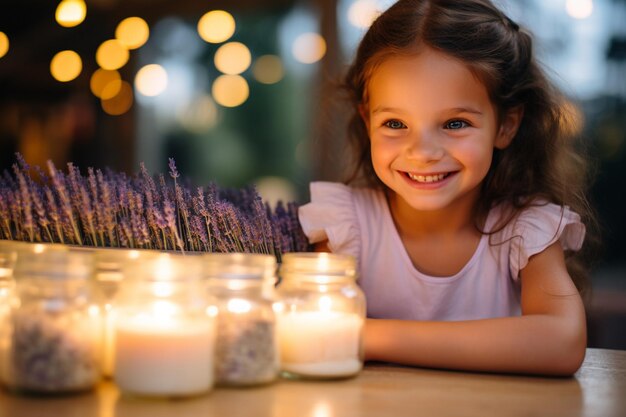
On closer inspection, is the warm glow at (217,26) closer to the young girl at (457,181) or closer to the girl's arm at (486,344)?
the young girl at (457,181)

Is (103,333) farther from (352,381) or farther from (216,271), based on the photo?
(352,381)

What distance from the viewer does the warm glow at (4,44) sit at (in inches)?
201

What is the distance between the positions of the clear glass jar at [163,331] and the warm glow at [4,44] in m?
4.60

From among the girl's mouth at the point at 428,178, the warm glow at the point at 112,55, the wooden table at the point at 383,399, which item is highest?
the warm glow at the point at 112,55

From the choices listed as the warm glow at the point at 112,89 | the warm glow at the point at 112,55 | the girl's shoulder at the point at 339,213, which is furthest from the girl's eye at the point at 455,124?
the warm glow at the point at 112,89

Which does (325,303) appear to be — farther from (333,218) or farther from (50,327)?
(333,218)

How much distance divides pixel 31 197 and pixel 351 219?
69 centimetres

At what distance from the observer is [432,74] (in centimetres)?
149

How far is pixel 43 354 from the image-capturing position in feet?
2.82

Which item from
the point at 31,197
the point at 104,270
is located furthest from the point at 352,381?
the point at 31,197

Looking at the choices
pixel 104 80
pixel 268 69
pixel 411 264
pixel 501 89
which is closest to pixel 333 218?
pixel 411 264

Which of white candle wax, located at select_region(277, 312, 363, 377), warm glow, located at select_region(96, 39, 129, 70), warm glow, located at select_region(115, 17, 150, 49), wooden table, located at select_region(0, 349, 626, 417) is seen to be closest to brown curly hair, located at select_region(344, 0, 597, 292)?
wooden table, located at select_region(0, 349, 626, 417)

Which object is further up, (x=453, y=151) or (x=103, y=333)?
(x=453, y=151)

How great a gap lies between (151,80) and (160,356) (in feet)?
15.8
